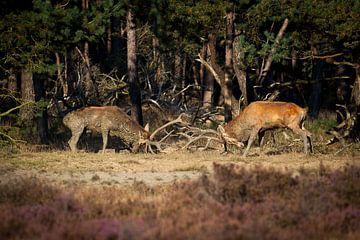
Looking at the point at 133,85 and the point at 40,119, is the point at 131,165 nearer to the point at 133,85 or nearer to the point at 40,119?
the point at 40,119

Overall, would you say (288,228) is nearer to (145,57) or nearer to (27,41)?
(27,41)

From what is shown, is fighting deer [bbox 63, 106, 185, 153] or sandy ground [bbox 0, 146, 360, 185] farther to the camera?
fighting deer [bbox 63, 106, 185, 153]

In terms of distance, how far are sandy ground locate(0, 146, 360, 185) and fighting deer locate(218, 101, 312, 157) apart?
2.17 ft

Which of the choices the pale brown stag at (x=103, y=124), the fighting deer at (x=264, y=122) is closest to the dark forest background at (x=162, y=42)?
the pale brown stag at (x=103, y=124)

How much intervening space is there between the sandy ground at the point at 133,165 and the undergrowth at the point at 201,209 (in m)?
1.73

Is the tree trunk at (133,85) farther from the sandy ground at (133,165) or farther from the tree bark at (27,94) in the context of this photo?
the sandy ground at (133,165)

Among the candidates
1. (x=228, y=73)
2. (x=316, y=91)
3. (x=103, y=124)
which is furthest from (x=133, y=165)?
(x=316, y=91)

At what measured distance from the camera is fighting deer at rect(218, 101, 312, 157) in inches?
763

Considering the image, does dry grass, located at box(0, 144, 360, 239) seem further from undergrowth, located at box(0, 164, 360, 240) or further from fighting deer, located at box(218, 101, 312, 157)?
fighting deer, located at box(218, 101, 312, 157)

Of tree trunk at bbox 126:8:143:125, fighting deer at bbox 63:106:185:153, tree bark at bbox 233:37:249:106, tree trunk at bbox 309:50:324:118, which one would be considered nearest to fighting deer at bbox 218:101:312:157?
→ fighting deer at bbox 63:106:185:153

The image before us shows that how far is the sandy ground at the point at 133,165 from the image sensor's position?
14.2 metres

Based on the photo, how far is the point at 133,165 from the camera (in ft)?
53.9

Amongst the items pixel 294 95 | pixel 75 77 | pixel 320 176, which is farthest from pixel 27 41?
pixel 294 95

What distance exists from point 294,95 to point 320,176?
29.8m
